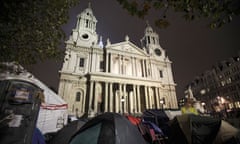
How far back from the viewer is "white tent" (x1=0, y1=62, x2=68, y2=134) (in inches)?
301

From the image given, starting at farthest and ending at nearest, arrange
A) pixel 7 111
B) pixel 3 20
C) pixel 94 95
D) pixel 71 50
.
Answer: pixel 71 50, pixel 94 95, pixel 3 20, pixel 7 111

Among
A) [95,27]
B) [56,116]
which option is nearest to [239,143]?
[56,116]

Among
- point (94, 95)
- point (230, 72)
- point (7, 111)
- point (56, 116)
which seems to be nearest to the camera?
point (7, 111)

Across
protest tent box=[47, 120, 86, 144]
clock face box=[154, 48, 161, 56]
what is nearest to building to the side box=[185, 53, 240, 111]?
clock face box=[154, 48, 161, 56]

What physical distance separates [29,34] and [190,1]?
664 centimetres

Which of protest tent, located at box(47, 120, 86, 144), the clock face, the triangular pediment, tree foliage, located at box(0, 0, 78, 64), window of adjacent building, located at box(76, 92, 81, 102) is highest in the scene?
the clock face

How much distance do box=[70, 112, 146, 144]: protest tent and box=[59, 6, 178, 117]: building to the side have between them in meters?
17.0

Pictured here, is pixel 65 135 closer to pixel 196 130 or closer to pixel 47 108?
pixel 47 108

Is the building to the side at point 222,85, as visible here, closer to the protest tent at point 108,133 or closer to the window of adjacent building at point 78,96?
the window of adjacent building at point 78,96

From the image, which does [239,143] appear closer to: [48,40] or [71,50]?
[48,40]

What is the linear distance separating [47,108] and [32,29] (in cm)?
729

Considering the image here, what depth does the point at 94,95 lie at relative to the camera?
74.9ft

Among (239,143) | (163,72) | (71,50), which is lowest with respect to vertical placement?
(239,143)

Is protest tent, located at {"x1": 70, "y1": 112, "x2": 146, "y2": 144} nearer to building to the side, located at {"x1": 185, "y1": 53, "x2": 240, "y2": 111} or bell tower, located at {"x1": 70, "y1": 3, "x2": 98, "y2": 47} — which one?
bell tower, located at {"x1": 70, "y1": 3, "x2": 98, "y2": 47}
